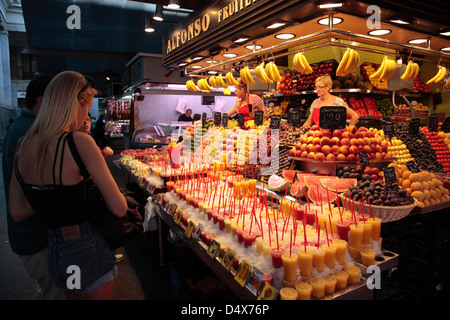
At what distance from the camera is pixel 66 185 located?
165cm

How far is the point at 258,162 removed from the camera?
Answer: 358cm

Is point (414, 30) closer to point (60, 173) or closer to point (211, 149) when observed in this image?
point (211, 149)

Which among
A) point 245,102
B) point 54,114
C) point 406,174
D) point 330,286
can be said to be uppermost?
point 245,102

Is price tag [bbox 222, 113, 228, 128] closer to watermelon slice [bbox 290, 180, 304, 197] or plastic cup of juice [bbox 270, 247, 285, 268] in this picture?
watermelon slice [bbox 290, 180, 304, 197]

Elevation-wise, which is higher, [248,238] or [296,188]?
[296,188]

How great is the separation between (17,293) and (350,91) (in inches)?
251

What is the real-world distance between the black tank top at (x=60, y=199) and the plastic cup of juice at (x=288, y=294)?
3.86 feet

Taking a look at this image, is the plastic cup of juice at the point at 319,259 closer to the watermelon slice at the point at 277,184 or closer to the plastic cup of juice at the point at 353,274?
the plastic cup of juice at the point at 353,274

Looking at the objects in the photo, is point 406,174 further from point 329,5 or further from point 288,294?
point 288,294

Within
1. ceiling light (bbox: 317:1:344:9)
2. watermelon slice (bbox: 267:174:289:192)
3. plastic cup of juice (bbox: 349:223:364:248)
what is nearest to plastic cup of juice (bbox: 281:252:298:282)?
plastic cup of juice (bbox: 349:223:364:248)

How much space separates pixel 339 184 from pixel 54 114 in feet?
7.24

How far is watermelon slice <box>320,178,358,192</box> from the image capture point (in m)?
2.58

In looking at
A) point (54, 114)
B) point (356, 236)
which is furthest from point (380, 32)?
point (54, 114)
